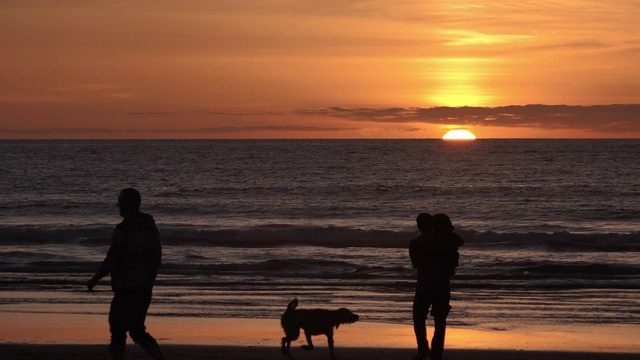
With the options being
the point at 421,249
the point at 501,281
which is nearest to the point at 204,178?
the point at 501,281

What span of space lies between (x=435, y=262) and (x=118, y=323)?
290 centimetres

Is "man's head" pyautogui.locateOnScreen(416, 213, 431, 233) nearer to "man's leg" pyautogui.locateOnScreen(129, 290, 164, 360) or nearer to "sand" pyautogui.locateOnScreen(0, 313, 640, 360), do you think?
"sand" pyautogui.locateOnScreen(0, 313, 640, 360)

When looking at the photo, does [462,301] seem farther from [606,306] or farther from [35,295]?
[35,295]

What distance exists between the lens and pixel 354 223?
3322 cm

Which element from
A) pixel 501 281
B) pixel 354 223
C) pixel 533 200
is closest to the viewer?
pixel 501 281

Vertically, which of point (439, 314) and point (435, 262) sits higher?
point (435, 262)

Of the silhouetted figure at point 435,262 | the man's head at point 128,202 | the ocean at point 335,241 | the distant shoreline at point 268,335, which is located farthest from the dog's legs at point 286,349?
the ocean at point 335,241

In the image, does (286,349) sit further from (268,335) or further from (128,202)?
(128,202)

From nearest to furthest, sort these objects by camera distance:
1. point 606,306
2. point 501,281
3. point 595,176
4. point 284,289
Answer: point 606,306 < point 284,289 < point 501,281 < point 595,176

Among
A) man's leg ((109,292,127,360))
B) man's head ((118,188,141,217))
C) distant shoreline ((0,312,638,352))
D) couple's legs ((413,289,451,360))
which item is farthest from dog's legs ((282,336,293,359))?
man's head ((118,188,141,217))

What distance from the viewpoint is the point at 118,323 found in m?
7.44

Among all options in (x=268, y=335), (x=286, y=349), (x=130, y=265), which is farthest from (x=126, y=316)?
(x=268, y=335)

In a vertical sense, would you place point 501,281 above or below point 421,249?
below

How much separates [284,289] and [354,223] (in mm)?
16742
